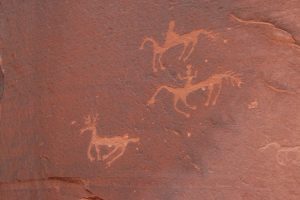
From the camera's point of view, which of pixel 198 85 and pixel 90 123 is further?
pixel 90 123

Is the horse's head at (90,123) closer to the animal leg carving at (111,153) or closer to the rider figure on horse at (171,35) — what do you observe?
the animal leg carving at (111,153)

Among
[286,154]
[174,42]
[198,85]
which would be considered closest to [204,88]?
[198,85]

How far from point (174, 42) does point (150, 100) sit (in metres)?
0.20

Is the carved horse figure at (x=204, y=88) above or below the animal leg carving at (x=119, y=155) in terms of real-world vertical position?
above

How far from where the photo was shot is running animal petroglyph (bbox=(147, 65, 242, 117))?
1287 millimetres

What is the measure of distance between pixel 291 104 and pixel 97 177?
25.2 inches

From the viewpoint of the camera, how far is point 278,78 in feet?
4.09

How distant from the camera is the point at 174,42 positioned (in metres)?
1.36

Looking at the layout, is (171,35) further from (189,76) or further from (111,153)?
(111,153)

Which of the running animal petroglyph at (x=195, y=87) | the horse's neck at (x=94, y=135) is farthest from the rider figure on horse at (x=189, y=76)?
the horse's neck at (x=94, y=135)

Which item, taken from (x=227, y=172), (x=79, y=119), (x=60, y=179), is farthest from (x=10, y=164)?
(x=227, y=172)

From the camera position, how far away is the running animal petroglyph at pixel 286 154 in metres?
1.22

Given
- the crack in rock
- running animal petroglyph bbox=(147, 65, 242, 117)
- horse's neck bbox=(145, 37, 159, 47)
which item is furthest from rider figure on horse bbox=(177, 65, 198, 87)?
the crack in rock

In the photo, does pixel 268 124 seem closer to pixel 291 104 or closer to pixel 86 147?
pixel 291 104
